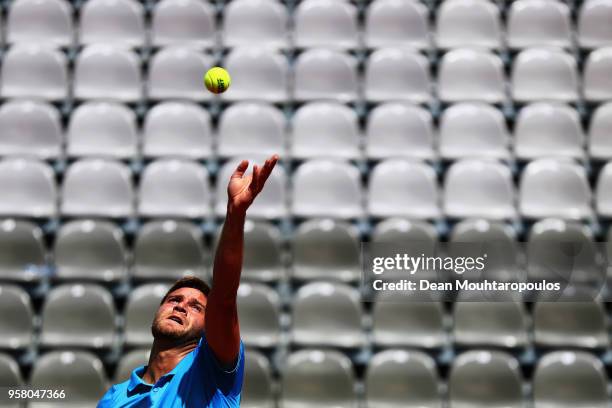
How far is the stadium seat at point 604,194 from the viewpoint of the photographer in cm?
465

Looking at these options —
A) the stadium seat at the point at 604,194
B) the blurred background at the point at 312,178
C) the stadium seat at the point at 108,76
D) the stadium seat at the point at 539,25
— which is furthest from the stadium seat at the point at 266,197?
the stadium seat at the point at 539,25

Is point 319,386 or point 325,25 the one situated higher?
point 325,25

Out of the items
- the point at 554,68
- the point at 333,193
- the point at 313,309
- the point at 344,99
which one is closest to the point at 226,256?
the point at 313,309

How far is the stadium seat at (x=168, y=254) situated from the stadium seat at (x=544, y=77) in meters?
1.98

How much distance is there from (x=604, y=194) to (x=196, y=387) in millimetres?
3039

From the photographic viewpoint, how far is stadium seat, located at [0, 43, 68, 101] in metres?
5.14

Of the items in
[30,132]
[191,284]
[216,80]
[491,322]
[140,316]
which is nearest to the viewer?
[191,284]

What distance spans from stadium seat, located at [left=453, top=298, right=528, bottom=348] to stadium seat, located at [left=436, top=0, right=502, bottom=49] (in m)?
1.75

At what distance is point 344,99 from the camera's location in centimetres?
513

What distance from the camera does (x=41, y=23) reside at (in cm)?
543

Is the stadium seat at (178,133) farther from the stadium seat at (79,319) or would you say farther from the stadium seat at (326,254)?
the stadium seat at (79,319)

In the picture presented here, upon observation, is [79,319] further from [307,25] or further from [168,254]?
[307,25]

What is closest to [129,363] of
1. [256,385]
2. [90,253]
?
[256,385]

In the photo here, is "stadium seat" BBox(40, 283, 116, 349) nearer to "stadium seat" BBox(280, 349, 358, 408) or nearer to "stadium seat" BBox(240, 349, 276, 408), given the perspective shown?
"stadium seat" BBox(240, 349, 276, 408)
